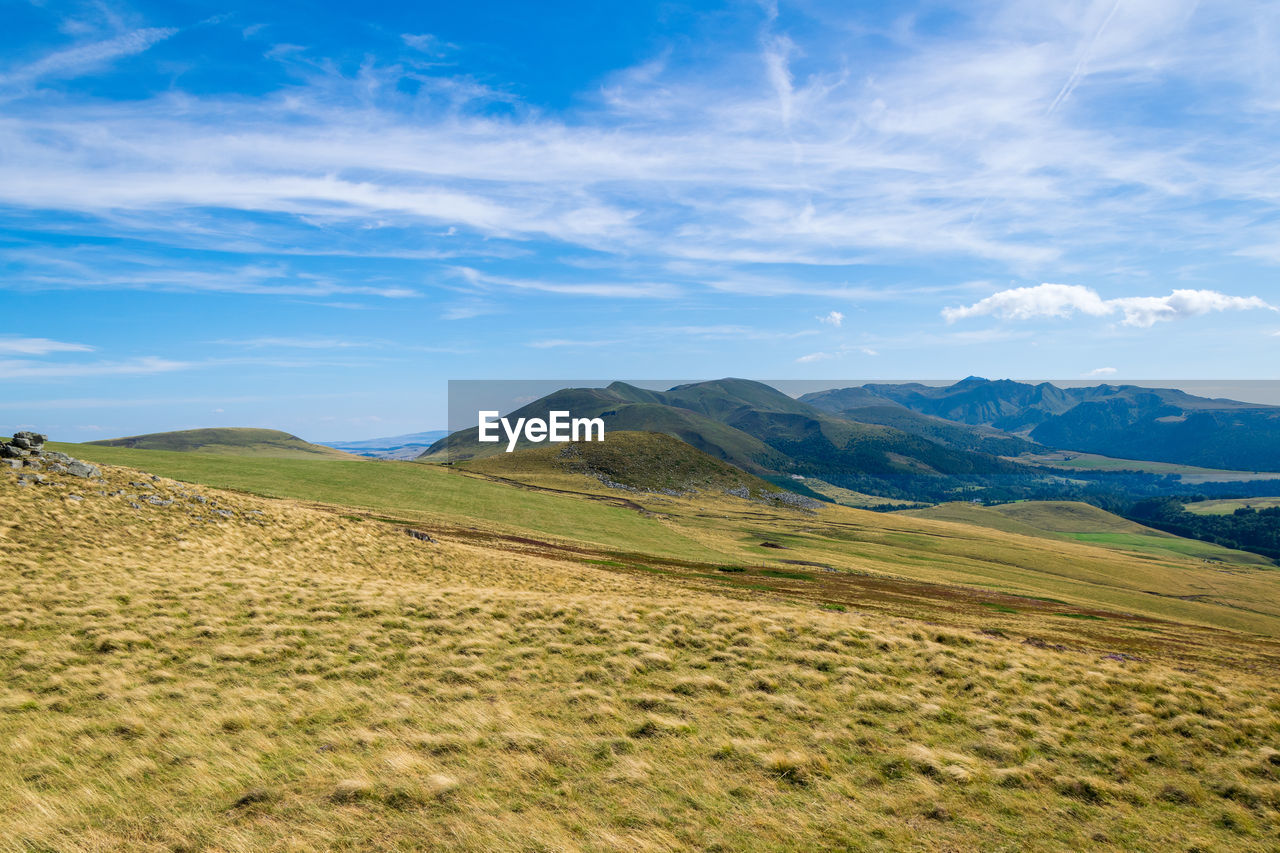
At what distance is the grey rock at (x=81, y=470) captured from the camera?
3522 centimetres

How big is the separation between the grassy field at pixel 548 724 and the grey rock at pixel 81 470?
6.26 m

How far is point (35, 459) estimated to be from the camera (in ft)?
115

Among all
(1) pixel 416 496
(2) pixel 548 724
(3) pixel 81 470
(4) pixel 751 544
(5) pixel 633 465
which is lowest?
(4) pixel 751 544

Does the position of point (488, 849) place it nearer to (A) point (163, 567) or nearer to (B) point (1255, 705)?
(B) point (1255, 705)

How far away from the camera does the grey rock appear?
3522 cm

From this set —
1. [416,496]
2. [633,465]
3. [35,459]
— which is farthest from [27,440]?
[633,465]

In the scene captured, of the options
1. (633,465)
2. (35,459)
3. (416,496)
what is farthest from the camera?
(633,465)

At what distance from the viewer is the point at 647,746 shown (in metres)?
13.6

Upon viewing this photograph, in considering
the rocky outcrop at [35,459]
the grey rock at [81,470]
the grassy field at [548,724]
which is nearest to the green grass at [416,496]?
the grey rock at [81,470]

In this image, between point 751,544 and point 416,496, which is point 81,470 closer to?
point 416,496

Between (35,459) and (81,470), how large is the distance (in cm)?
248

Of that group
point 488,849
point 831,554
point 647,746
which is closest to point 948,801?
point 647,746

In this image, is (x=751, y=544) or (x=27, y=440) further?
(x=751, y=544)

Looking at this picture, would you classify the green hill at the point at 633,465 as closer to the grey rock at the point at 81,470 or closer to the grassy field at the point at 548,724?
the grey rock at the point at 81,470
